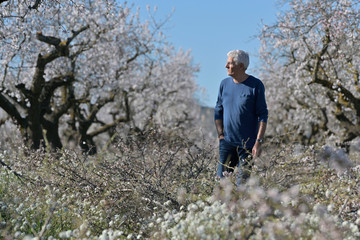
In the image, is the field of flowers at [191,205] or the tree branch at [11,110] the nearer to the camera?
the field of flowers at [191,205]

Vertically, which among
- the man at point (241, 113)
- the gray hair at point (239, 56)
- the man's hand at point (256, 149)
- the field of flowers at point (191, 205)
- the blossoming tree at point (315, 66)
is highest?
the blossoming tree at point (315, 66)

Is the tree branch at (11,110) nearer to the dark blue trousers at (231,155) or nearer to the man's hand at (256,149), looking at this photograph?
the dark blue trousers at (231,155)

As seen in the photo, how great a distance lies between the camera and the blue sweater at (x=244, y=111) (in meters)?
4.86

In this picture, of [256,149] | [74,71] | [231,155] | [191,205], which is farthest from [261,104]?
[74,71]

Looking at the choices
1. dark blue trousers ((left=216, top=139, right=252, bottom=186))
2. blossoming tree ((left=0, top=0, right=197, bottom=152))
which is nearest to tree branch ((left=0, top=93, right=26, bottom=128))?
blossoming tree ((left=0, top=0, right=197, bottom=152))

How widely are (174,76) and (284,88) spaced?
25.3 feet

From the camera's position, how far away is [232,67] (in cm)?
487

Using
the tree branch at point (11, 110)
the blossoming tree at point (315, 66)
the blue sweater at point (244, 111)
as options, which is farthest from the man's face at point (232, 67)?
the tree branch at point (11, 110)

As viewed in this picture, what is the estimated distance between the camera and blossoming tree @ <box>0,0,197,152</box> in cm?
1262

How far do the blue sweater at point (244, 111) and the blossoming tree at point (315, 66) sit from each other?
17.6 feet

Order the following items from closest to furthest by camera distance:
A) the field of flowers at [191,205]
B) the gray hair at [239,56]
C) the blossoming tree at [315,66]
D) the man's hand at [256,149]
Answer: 1. the field of flowers at [191,205]
2. the man's hand at [256,149]
3. the gray hair at [239,56]
4. the blossoming tree at [315,66]

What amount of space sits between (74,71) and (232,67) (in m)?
12.4

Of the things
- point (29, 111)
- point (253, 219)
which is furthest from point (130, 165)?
point (29, 111)

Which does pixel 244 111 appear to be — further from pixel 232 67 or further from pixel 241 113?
pixel 232 67
